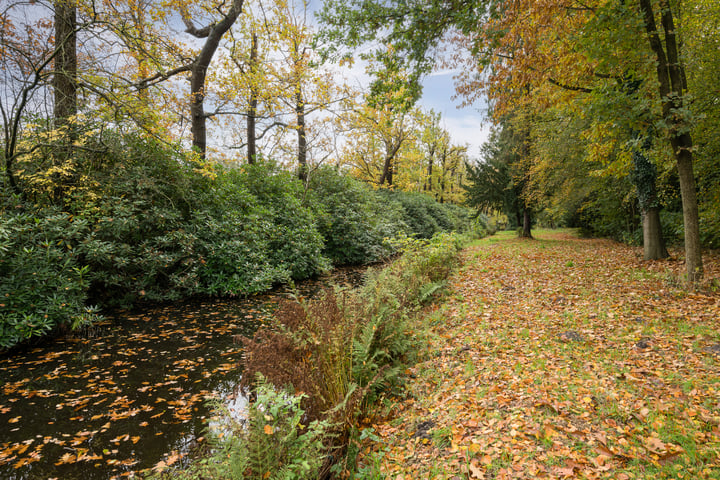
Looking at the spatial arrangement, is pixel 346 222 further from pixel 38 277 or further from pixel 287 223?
pixel 38 277

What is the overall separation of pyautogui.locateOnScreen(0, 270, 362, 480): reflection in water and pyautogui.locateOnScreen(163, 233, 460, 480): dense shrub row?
0.61 m

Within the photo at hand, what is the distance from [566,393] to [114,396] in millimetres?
5330

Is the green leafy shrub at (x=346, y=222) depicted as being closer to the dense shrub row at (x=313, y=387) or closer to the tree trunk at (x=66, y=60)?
the tree trunk at (x=66, y=60)

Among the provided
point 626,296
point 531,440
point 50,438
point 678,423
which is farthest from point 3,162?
point 626,296

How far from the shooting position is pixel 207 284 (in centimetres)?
870

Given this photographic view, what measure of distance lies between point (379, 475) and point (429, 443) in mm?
561

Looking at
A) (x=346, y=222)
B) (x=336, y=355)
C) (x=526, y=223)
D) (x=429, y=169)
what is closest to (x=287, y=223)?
(x=346, y=222)

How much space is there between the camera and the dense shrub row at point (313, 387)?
2.42 meters

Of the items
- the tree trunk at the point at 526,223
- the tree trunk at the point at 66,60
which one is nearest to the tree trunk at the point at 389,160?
the tree trunk at the point at 526,223

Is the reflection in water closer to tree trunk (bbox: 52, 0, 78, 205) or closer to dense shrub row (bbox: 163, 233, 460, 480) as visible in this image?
dense shrub row (bbox: 163, 233, 460, 480)

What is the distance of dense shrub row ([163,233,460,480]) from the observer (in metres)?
2.42

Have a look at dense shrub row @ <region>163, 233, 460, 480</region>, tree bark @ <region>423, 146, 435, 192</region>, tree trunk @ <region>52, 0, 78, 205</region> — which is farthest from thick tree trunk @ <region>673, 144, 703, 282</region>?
tree bark @ <region>423, 146, 435, 192</region>

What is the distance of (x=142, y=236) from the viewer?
7770mm

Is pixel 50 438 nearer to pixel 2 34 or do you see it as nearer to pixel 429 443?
pixel 429 443
